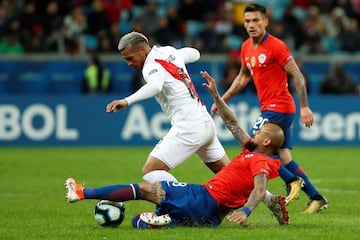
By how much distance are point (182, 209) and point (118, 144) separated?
13.4m

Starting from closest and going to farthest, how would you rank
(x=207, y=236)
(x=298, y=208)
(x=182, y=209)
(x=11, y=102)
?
(x=207, y=236), (x=182, y=209), (x=298, y=208), (x=11, y=102)

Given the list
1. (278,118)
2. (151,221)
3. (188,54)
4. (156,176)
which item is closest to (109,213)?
(151,221)

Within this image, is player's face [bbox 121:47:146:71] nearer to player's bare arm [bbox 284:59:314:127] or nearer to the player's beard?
the player's beard

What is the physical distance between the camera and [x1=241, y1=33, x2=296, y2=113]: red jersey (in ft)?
39.6

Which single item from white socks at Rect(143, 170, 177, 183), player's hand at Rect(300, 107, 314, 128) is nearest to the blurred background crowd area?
player's hand at Rect(300, 107, 314, 128)

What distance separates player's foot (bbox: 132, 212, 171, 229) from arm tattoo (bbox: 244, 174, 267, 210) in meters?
0.87

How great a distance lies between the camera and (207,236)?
9.27m

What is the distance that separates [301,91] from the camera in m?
11.8

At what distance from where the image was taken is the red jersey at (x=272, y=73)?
12.1 meters

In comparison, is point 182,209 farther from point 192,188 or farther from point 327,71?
point 327,71

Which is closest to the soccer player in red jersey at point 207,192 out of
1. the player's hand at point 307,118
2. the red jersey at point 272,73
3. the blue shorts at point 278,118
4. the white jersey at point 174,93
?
the white jersey at point 174,93

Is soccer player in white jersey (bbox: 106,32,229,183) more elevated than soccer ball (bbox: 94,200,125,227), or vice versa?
soccer player in white jersey (bbox: 106,32,229,183)

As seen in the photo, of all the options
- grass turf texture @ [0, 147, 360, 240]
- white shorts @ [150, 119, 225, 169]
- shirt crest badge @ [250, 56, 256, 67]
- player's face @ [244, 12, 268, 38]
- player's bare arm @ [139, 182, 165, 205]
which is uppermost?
player's face @ [244, 12, 268, 38]

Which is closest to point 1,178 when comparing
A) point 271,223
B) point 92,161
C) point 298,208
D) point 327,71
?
point 92,161
